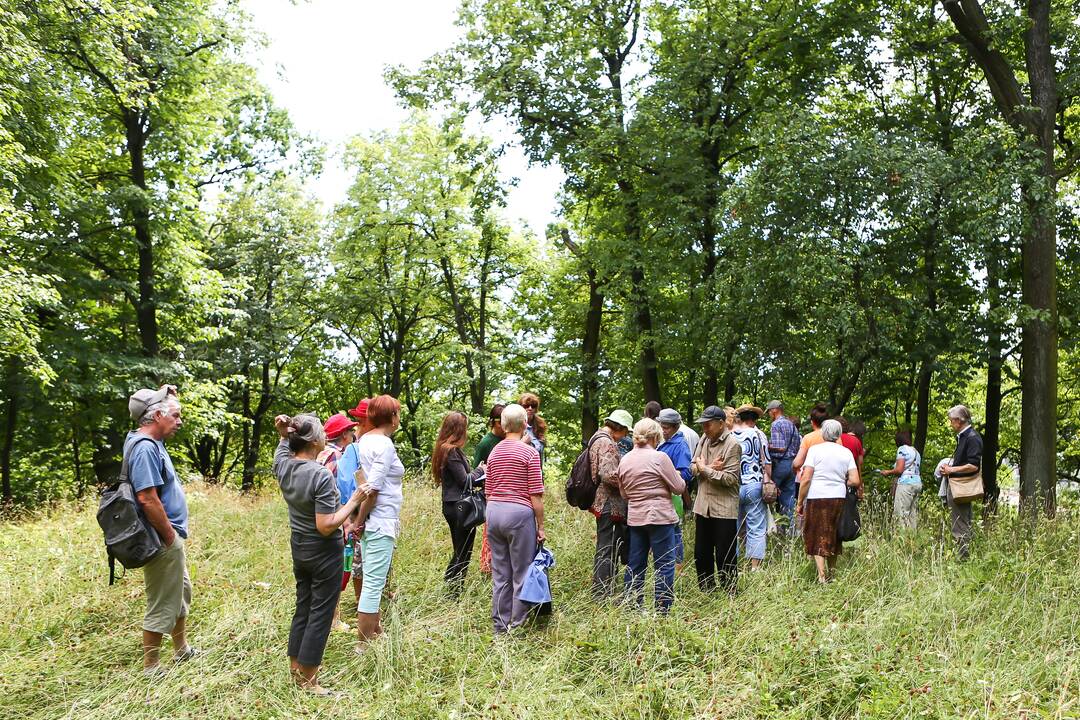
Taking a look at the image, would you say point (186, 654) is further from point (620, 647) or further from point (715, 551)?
point (715, 551)

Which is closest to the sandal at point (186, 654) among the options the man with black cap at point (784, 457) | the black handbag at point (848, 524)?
the black handbag at point (848, 524)

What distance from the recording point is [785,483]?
9.32 meters

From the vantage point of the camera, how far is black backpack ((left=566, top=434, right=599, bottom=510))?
23.4 ft

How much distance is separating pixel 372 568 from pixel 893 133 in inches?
398

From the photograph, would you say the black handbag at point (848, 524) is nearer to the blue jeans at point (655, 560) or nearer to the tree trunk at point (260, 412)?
the blue jeans at point (655, 560)

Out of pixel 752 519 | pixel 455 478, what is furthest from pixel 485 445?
pixel 752 519

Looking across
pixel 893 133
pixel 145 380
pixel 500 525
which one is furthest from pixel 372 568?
pixel 145 380

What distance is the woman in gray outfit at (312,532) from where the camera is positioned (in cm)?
509

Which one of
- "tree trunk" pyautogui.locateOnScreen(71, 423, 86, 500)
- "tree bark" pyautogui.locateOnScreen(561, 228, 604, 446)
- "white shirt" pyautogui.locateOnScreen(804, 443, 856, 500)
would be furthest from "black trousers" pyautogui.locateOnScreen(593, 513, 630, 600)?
"tree trunk" pyautogui.locateOnScreen(71, 423, 86, 500)

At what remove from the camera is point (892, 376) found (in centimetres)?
1490

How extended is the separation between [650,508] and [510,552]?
128cm

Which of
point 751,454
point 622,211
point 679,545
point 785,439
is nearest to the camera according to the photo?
point 679,545

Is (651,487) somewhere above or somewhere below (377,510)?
above

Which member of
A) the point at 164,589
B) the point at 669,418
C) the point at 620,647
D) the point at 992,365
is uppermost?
the point at 992,365
